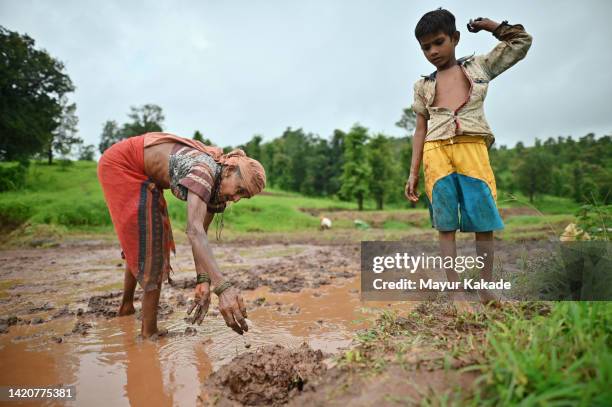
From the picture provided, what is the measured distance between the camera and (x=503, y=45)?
261 cm

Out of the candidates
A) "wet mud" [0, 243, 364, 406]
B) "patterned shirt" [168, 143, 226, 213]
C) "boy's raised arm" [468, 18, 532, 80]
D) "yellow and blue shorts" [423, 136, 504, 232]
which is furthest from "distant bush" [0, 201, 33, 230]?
"boy's raised arm" [468, 18, 532, 80]

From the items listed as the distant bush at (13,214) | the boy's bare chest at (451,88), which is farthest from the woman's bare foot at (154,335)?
the distant bush at (13,214)

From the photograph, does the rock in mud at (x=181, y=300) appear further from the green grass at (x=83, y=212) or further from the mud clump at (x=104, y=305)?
the green grass at (x=83, y=212)

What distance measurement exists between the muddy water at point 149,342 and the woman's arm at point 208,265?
41 cm

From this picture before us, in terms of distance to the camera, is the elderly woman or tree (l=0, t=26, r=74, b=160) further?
tree (l=0, t=26, r=74, b=160)

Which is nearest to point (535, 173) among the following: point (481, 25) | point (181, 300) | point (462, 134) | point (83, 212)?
point (83, 212)

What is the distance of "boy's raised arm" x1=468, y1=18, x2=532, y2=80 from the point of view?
254 cm

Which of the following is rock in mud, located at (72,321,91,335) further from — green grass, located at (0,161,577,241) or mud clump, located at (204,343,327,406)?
green grass, located at (0,161,577,241)

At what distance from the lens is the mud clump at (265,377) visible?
6.01 ft

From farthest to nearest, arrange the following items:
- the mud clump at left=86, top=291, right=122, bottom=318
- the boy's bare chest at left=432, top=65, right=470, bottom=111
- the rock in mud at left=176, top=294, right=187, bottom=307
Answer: the rock in mud at left=176, top=294, right=187, bottom=307
the mud clump at left=86, top=291, right=122, bottom=318
the boy's bare chest at left=432, top=65, right=470, bottom=111

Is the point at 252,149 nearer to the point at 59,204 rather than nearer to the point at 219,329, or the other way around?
the point at 59,204

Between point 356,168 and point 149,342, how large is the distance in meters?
28.2

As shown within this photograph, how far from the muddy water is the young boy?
3.24ft

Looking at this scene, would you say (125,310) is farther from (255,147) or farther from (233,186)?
(255,147)
